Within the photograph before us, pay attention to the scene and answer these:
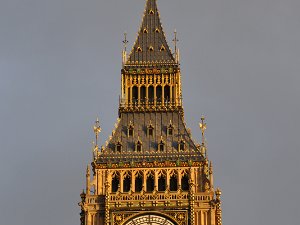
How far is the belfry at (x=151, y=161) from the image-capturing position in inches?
2222

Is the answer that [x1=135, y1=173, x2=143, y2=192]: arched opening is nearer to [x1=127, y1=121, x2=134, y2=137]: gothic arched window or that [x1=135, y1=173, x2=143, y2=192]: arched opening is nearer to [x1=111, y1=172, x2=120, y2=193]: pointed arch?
[x1=111, y1=172, x2=120, y2=193]: pointed arch

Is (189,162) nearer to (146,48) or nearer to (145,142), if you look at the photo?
(145,142)

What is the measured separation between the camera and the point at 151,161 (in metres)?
58.5

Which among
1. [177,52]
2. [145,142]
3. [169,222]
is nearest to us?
[169,222]

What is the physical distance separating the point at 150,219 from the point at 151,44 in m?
12.2

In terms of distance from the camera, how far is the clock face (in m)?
56.0

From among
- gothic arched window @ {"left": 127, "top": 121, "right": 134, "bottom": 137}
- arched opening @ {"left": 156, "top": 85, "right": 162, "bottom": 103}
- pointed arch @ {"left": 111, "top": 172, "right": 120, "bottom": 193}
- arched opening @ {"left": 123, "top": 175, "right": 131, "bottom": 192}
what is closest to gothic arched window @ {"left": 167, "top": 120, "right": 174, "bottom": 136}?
gothic arched window @ {"left": 127, "top": 121, "right": 134, "bottom": 137}

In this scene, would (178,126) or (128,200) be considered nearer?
(128,200)

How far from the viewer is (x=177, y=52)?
63.8 meters

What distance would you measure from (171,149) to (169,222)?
478 cm

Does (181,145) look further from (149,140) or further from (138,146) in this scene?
(138,146)

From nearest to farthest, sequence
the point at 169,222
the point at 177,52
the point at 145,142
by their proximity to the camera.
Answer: the point at 169,222
the point at 145,142
the point at 177,52

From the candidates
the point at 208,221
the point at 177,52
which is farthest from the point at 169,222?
the point at 177,52

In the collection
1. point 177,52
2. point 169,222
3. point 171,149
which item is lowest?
point 169,222
